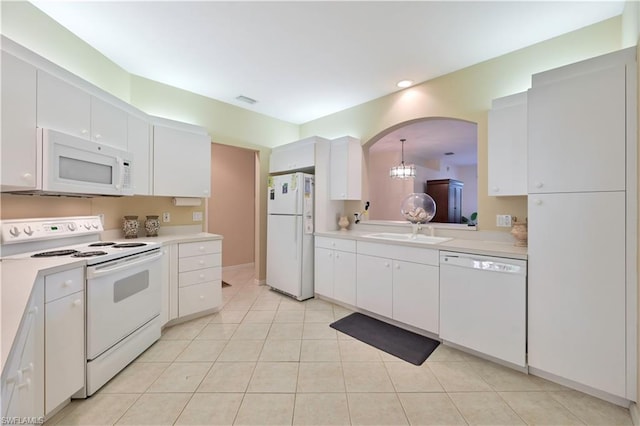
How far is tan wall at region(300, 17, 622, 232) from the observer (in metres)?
2.16

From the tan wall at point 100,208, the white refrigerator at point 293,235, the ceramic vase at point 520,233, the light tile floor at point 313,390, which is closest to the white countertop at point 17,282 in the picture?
the tan wall at point 100,208

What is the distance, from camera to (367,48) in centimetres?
247

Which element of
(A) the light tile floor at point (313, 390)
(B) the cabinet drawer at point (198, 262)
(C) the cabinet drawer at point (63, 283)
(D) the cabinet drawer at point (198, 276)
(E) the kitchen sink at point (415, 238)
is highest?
(E) the kitchen sink at point (415, 238)

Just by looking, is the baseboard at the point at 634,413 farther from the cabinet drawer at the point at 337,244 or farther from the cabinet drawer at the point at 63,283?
the cabinet drawer at the point at 63,283

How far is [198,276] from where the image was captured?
2.85 m

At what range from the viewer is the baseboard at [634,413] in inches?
57.3

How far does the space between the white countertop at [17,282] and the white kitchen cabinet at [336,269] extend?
7.74 ft

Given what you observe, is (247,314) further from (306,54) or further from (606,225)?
(606,225)

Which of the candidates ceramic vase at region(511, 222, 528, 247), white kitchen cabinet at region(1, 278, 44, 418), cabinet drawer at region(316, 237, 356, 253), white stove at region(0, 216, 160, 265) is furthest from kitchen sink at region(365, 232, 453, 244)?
white kitchen cabinet at region(1, 278, 44, 418)

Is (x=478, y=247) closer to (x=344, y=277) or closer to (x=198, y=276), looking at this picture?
(x=344, y=277)

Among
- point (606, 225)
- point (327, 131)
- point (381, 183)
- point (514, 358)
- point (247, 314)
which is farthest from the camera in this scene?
point (381, 183)

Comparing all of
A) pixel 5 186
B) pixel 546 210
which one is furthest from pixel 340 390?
pixel 5 186

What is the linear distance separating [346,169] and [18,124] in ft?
9.70

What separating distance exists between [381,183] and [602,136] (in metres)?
4.81
